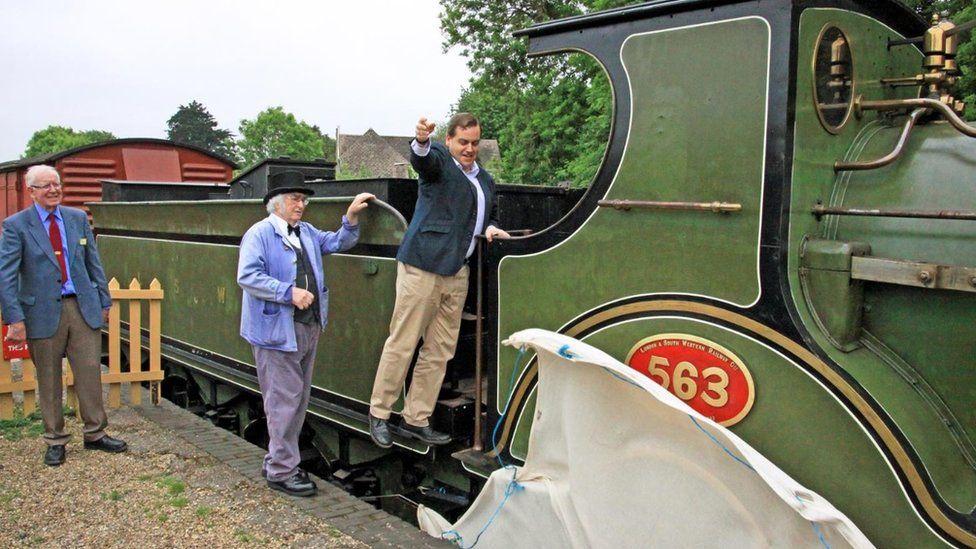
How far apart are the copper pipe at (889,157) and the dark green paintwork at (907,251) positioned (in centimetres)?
4

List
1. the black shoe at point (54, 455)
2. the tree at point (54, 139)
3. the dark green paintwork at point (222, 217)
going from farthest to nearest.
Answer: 1. the tree at point (54, 139)
2. the black shoe at point (54, 455)
3. the dark green paintwork at point (222, 217)

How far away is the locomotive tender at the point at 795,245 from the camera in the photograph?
2604 millimetres

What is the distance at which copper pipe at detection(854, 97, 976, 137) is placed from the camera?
253 centimetres

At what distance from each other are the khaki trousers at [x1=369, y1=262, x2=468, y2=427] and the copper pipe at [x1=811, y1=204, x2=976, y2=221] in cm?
187

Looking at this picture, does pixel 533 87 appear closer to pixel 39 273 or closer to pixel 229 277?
pixel 229 277

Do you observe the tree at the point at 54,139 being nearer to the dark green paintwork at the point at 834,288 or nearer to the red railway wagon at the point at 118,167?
the red railway wagon at the point at 118,167

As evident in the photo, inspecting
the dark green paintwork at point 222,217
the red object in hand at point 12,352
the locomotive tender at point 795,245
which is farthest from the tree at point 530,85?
the locomotive tender at point 795,245

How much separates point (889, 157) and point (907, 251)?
0.33m

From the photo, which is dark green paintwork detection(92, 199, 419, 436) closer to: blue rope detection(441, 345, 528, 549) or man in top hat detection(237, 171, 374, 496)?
man in top hat detection(237, 171, 374, 496)

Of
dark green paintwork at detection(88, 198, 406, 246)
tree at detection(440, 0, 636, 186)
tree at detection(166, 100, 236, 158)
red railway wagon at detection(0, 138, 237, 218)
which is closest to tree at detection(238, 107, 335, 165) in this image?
tree at detection(166, 100, 236, 158)

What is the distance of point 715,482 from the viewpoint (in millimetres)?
2795

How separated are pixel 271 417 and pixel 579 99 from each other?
13119 mm

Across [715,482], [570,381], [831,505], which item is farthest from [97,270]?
[831,505]

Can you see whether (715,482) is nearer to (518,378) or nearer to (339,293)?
(518,378)
